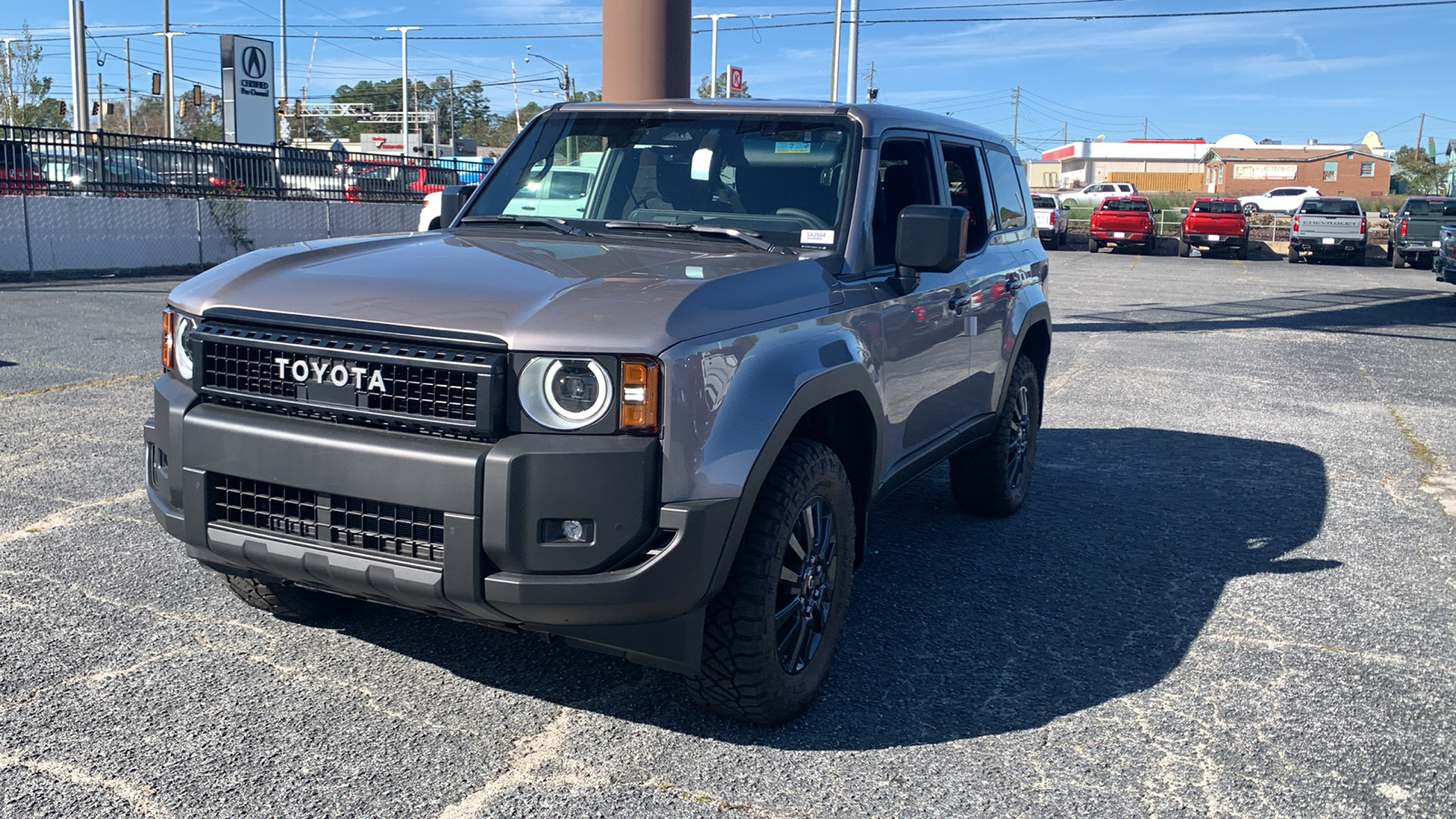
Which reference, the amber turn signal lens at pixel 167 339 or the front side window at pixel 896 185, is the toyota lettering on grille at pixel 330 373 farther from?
the front side window at pixel 896 185

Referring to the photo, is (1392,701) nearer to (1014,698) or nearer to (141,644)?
(1014,698)

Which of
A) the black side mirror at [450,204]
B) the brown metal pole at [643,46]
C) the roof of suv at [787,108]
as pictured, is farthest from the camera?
the brown metal pole at [643,46]

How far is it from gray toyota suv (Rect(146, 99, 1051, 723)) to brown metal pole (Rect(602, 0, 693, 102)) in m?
7.89

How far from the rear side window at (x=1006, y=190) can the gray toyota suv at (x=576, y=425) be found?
169cm

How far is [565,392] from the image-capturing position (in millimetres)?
2971

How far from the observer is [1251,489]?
682 centimetres

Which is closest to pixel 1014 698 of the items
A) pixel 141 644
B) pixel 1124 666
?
pixel 1124 666

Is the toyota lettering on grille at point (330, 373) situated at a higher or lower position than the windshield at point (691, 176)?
lower

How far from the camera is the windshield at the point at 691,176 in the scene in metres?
4.24

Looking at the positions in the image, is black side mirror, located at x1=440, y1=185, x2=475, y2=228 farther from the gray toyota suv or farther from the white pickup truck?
the white pickup truck

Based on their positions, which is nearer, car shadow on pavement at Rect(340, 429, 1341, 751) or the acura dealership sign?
car shadow on pavement at Rect(340, 429, 1341, 751)

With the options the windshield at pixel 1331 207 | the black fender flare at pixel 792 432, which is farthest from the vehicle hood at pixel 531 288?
the windshield at pixel 1331 207

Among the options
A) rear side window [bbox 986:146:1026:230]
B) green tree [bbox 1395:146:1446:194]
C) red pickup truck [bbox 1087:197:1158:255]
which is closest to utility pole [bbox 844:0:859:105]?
red pickup truck [bbox 1087:197:1158:255]

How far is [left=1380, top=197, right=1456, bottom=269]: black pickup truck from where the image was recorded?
30.7 meters
